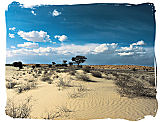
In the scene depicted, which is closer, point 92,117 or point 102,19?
point 92,117

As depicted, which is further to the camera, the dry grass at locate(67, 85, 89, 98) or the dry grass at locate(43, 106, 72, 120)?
the dry grass at locate(67, 85, 89, 98)

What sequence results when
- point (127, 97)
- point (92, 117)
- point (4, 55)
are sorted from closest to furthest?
point (92, 117) < point (4, 55) < point (127, 97)

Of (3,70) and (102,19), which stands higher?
(102,19)

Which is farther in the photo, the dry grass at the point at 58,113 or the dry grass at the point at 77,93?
the dry grass at the point at 77,93

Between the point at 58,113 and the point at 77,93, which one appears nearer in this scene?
the point at 58,113

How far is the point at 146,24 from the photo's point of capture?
4.02 m

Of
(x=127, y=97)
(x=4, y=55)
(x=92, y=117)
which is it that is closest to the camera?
(x=92, y=117)

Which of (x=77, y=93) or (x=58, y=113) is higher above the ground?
(x=77, y=93)

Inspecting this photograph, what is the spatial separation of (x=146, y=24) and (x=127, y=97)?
104 inches

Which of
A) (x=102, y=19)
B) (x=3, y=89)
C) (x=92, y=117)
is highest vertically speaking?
(x=102, y=19)

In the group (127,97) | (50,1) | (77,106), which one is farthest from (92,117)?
(50,1)

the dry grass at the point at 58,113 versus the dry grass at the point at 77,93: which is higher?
the dry grass at the point at 77,93

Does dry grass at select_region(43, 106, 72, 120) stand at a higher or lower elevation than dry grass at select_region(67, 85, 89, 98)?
lower

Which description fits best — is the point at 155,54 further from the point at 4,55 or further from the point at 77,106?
the point at 4,55
